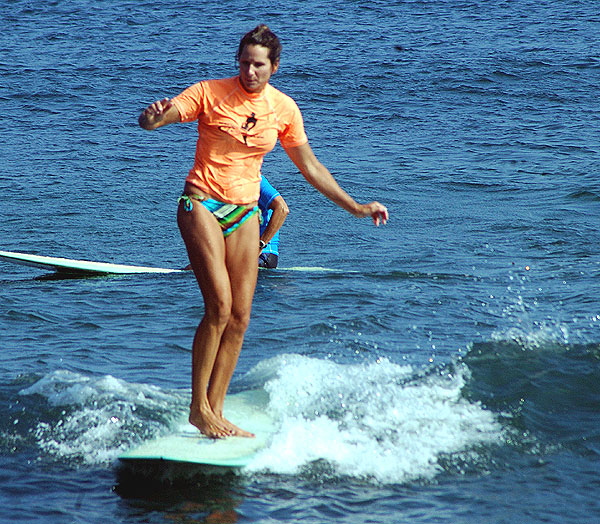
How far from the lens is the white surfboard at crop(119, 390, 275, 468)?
16.7ft

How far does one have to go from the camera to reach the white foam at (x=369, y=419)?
5.45m

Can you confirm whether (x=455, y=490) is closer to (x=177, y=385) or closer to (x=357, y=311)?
(x=177, y=385)

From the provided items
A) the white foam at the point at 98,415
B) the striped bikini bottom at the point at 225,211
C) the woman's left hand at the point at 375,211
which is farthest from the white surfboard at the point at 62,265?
the woman's left hand at the point at 375,211

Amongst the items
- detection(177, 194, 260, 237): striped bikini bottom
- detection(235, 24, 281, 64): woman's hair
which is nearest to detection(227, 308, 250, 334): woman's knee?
detection(177, 194, 260, 237): striped bikini bottom

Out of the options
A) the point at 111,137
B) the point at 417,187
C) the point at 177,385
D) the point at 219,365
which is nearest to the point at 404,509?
the point at 219,365

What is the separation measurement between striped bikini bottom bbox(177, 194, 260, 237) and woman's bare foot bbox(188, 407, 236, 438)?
1079 mm

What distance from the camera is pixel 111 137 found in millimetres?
18219

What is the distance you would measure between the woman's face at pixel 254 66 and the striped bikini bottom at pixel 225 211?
0.63 metres

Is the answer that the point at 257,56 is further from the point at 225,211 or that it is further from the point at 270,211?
the point at 270,211

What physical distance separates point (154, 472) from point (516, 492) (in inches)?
82.5

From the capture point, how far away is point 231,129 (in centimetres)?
477

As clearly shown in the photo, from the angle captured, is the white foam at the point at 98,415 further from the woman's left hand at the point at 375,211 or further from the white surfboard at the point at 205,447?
the woman's left hand at the point at 375,211

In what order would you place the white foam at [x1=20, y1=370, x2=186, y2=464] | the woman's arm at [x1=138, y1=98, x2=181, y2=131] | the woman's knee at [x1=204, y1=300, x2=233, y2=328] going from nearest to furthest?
1. the woman's arm at [x1=138, y1=98, x2=181, y2=131]
2. the woman's knee at [x1=204, y1=300, x2=233, y2=328]
3. the white foam at [x1=20, y1=370, x2=186, y2=464]

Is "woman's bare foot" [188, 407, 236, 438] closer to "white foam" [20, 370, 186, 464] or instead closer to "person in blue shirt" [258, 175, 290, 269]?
"white foam" [20, 370, 186, 464]
